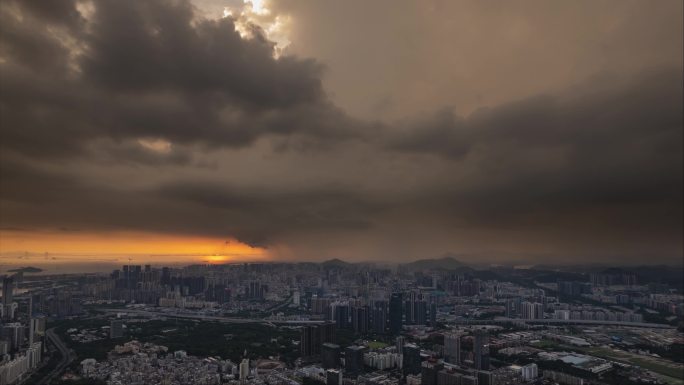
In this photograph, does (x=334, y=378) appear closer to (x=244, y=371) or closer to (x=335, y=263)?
(x=244, y=371)

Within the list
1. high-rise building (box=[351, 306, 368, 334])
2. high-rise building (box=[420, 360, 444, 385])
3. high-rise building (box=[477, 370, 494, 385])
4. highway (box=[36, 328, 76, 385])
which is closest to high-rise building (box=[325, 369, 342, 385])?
high-rise building (box=[420, 360, 444, 385])

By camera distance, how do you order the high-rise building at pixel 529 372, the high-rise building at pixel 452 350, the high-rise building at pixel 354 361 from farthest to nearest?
1. the high-rise building at pixel 452 350
2. the high-rise building at pixel 354 361
3. the high-rise building at pixel 529 372

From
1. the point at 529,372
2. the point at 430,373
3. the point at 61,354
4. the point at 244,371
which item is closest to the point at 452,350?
the point at 529,372

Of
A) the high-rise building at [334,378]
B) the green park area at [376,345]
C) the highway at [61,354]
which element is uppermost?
the high-rise building at [334,378]

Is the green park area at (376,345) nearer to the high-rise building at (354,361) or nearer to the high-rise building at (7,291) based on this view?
the high-rise building at (354,361)

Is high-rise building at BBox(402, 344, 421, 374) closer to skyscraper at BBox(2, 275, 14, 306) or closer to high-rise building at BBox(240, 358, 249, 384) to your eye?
high-rise building at BBox(240, 358, 249, 384)

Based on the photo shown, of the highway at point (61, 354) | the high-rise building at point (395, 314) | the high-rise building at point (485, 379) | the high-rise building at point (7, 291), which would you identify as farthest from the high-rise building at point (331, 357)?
the high-rise building at point (7, 291)

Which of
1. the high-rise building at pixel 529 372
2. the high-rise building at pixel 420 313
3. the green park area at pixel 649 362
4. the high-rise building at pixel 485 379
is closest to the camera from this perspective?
the high-rise building at pixel 485 379
